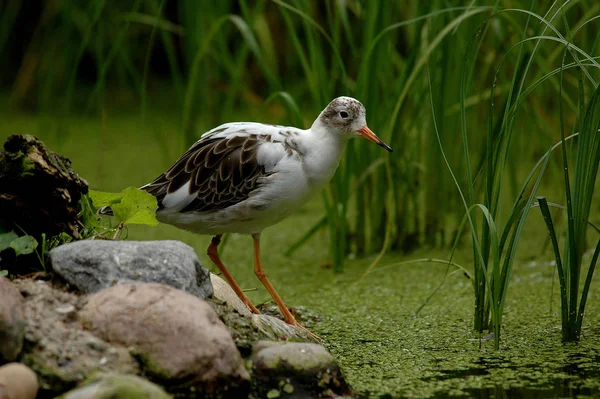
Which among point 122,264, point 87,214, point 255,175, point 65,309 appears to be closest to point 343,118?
point 255,175

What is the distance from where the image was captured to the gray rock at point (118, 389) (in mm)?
2225

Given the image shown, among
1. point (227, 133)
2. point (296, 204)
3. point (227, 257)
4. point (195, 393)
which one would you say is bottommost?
point (227, 257)

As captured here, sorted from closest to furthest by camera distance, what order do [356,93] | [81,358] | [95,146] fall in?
[81,358] < [356,93] < [95,146]

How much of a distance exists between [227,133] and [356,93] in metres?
0.83

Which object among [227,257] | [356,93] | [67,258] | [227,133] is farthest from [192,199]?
[227,257]

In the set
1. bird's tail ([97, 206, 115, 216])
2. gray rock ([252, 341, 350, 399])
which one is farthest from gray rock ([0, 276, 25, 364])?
bird's tail ([97, 206, 115, 216])

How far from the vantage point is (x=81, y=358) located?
2.50 meters

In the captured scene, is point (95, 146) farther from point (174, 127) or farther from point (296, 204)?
point (296, 204)

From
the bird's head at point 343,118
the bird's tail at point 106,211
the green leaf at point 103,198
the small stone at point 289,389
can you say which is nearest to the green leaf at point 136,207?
the green leaf at point 103,198

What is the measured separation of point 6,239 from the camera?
2.92m

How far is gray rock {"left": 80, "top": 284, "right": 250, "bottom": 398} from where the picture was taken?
251cm

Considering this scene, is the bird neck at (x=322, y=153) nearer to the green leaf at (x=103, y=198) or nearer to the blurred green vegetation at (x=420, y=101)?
the blurred green vegetation at (x=420, y=101)

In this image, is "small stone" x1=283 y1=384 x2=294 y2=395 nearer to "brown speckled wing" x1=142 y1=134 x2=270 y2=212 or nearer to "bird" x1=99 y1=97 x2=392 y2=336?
"bird" x1=99 y1=97 x2=392 y2=336

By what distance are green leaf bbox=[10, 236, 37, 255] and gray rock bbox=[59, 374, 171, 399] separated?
0.70 metres
